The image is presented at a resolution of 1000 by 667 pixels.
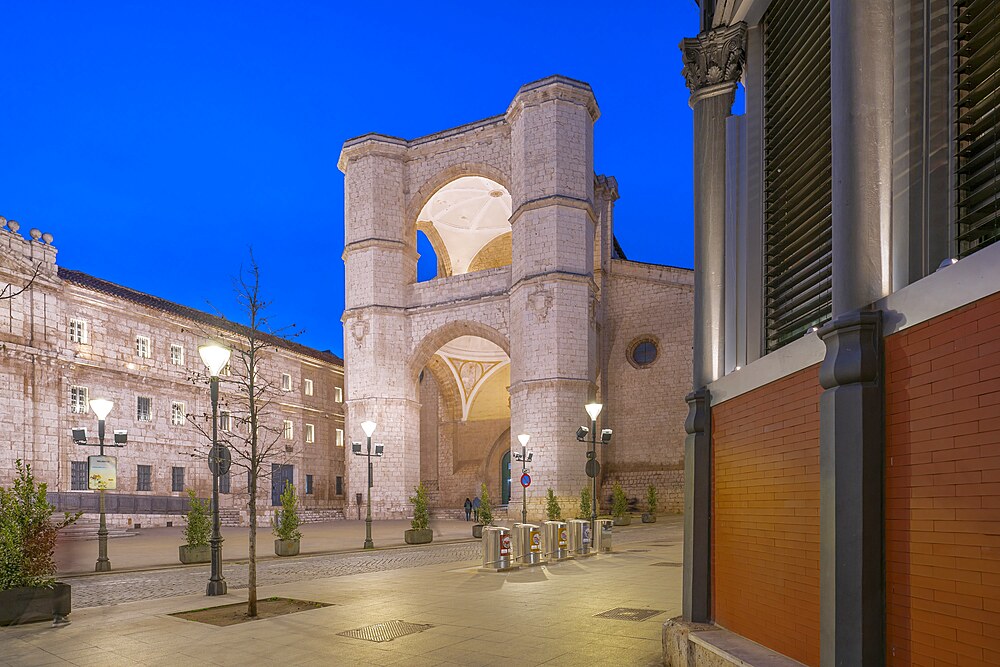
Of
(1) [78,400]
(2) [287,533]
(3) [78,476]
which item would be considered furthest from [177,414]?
(2) [287,533]

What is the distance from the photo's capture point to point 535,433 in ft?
120

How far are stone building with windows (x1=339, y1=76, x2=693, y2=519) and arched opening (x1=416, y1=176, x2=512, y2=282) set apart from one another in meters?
0.36

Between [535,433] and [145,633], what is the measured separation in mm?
27782

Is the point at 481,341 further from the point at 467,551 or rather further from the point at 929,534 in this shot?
the point at 929,534

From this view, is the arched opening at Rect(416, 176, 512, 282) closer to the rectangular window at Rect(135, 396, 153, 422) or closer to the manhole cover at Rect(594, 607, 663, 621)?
the rectangular window at Rect(135, 396, 153, 422)

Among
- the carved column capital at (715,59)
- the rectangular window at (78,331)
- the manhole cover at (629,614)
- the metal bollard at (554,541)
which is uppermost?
the carved column capital at (715,59)

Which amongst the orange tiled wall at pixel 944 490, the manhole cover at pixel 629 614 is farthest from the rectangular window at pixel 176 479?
the orange tiled wall at pixel 944 490

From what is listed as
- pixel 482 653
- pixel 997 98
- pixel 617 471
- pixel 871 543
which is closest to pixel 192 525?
pixel 482 653

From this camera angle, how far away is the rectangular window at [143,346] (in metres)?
37.6

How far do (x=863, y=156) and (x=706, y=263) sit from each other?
3.02 m

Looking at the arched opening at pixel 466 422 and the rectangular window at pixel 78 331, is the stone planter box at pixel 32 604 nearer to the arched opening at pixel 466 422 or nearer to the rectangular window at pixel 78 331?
the rectangular window at pixel 78 331

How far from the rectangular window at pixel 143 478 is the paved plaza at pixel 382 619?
21163mm

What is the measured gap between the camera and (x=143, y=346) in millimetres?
38031

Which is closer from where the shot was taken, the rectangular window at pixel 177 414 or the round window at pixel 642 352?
the rectangular window at pixel 177 414
